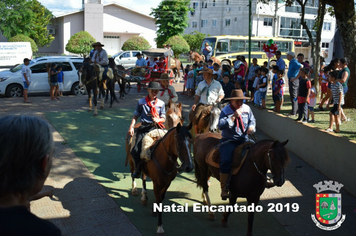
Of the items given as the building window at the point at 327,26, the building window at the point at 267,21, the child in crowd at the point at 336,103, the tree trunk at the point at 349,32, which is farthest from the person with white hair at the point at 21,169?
the building window at the point at 327,26

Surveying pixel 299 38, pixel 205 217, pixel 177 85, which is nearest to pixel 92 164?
pixel 205 217

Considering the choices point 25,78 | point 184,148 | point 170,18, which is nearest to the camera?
point 184,148

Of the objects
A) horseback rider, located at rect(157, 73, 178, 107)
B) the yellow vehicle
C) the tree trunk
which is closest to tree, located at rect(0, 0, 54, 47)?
the yellow vehicle

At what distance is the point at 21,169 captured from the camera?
170cm

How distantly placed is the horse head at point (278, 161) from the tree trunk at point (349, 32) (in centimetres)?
872

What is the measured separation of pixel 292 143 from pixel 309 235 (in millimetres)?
4911

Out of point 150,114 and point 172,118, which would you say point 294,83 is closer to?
point 172,118

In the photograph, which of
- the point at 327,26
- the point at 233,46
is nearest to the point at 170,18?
the point at 233,46

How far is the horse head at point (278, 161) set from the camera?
5.36 meters

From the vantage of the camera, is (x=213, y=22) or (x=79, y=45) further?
(x=213, y=22)

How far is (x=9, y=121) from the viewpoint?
1.70 m

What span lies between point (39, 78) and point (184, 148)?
14.5m

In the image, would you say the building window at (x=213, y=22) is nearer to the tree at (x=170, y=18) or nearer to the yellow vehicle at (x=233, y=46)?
the tree at (x=170, y=18)

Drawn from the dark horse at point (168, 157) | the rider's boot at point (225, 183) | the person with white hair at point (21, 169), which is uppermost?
the person with white hair at point (21, 169)
